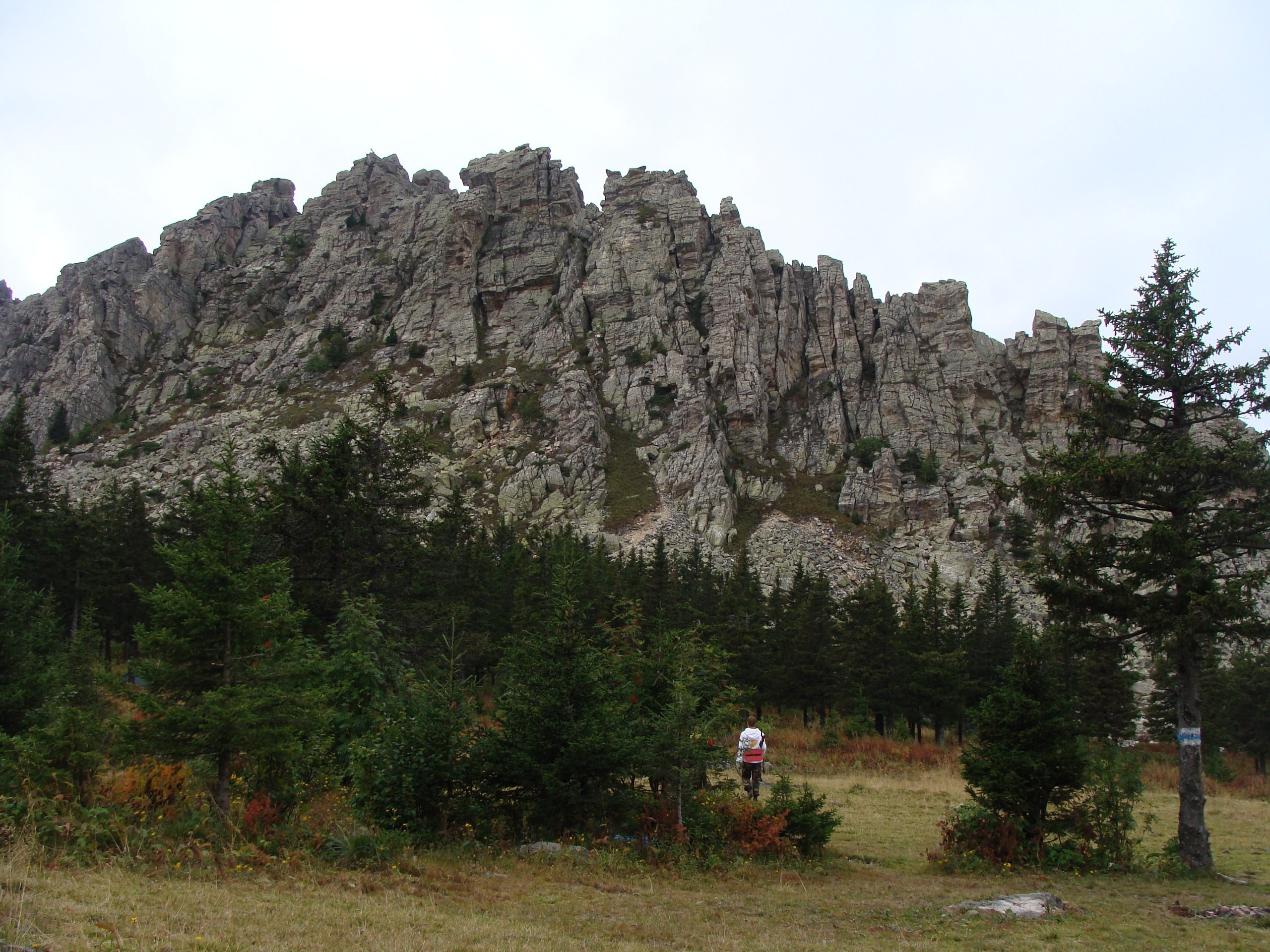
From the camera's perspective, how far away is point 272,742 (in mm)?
10305

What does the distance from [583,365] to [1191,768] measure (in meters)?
83.9

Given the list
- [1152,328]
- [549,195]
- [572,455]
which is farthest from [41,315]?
[1152,328]

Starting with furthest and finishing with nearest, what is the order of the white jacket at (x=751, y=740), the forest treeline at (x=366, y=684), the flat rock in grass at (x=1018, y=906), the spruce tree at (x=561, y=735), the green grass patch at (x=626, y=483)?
the green grass patch at (x=626, y=483) → the white jacket at (x=751, y=740) → the spruce tree at (x=561, y=735) → the forest treeline at (x=366, y=684) → the flat rock in grass at (x=1018, y=906)

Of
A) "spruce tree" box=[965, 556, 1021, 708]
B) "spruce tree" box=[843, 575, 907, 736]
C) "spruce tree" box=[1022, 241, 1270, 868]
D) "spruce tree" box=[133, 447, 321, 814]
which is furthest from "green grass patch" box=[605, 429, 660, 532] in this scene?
"spruce tree" box=[133, 447, 321, 814]

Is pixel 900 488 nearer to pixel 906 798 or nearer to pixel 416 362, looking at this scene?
pixel 416 362

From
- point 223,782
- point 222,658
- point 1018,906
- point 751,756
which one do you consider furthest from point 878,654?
point 222,658

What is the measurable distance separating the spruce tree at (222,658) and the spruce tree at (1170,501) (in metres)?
12.9

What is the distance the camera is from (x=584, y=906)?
8.70 meters

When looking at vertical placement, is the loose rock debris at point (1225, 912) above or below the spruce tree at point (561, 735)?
below

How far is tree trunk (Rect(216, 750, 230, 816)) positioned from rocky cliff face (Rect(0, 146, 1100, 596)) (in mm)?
60409

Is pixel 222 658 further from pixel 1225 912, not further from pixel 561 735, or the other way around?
pixel 1225 912

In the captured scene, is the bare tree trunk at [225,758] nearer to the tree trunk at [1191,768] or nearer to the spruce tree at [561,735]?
the spruce tree at [561,735]

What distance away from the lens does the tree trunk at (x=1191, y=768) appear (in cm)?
1249

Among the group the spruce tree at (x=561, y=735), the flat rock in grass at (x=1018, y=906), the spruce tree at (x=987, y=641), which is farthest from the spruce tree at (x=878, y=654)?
the spruce tree at (x=561, y=735)
